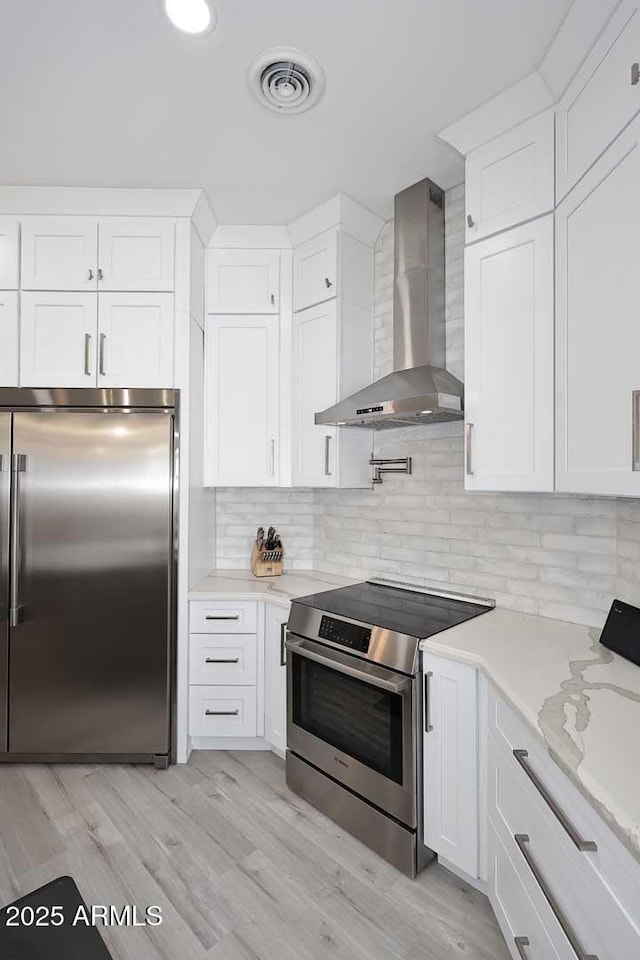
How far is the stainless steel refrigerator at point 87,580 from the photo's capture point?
243cm

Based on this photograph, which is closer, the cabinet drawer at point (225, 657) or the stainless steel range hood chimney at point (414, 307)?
the stainless steel range hood chimney at point (414, 307)

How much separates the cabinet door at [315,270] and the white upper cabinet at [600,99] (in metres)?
1.18

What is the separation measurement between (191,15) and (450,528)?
215cm

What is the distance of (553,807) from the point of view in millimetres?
1096

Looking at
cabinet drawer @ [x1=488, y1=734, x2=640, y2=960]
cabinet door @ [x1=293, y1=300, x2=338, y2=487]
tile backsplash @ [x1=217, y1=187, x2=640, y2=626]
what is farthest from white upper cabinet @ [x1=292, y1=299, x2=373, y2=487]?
cabinet drawer @ [x1=488, y1=734, x2=640, y2=960]

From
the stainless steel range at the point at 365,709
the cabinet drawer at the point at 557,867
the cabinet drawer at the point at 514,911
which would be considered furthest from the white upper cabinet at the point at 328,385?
the cabinet drawer at the point at 514,911

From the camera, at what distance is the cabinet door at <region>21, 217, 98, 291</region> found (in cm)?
247

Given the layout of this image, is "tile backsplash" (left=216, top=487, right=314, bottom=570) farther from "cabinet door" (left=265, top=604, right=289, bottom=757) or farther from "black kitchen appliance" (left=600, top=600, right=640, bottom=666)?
"black kitchen appliance" (left=600, top=600, right=640, bottom=666)

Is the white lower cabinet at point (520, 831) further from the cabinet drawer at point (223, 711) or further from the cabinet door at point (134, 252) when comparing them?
the cabinet door at point (134, 252)

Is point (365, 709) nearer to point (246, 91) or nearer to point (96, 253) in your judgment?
point (246, 91)

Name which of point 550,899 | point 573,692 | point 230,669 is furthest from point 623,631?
point 230,669

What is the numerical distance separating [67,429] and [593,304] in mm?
2315

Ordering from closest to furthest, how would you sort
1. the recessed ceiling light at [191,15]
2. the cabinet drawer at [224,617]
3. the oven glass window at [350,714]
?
the recessed ceiling light at [191,15] < the oven glass window at [350,714] < the cabinet drawer at [224,617]

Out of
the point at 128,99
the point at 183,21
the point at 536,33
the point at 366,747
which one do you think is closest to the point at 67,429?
the point at 128,99
